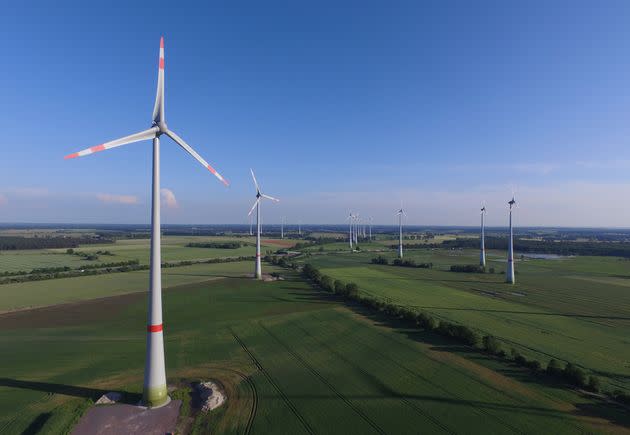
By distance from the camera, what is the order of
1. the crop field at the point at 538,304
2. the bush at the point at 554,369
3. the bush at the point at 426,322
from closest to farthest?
1. the bush at the point at 554,369
2. the crop field at the point at 538,304
3. the bush at the point at 426,322

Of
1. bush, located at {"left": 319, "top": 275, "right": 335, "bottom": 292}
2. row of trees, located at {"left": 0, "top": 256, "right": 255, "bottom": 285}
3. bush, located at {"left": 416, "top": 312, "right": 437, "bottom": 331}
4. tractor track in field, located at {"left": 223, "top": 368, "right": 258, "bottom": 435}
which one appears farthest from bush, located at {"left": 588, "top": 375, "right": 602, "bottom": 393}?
row of trees, located at {"left": 0, "top": 256, "right": 255, "bottom": 285}

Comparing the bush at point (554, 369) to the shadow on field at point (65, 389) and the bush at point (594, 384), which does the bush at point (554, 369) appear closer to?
the bush at point (594, 384)

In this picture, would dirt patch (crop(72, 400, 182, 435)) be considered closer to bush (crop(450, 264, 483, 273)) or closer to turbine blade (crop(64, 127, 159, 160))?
turbine blade (crop(64, 127, 159, 160))

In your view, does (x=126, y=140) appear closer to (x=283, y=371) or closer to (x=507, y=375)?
(x=283, y=371)

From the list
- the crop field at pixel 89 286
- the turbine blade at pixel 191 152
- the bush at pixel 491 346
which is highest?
the turbine blade at pixel 191 152

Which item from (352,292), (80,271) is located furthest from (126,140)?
(80,271)

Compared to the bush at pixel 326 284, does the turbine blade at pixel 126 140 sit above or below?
above

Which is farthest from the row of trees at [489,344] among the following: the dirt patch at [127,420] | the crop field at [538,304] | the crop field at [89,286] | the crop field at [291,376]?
the crop field at [89,286]
